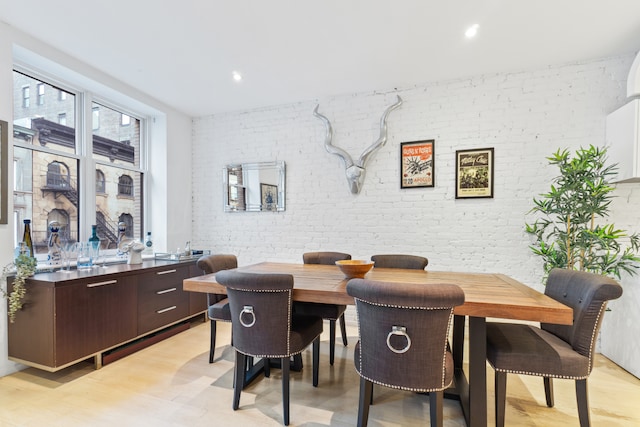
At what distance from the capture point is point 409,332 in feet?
4.66

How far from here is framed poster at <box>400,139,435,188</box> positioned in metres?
3.47

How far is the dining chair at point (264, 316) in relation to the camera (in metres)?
1.76

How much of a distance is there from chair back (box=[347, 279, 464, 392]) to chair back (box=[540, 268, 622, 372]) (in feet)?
2.40

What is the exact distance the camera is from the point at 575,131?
304 cm

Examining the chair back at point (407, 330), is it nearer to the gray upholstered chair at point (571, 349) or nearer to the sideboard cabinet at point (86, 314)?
the gray upholstered chair at point (571, 349)

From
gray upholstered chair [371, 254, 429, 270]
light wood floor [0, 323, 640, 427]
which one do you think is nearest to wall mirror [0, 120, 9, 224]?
light wood floor [0, 323, 640, 427]

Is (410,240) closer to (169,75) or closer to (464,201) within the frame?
(464,201)

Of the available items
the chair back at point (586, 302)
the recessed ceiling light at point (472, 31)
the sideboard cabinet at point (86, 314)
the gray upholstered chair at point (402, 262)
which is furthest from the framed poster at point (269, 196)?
the chair back at point (586, 302)

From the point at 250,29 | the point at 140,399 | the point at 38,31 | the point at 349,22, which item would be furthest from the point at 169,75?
the point at 140,399

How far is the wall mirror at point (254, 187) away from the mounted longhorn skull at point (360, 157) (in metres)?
0.75

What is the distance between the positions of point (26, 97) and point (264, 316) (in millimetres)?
3129

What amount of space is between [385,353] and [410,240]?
221 cm

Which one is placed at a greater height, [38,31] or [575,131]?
[38,31]

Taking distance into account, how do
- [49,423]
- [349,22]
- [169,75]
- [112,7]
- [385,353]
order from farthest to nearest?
[169,75] < [349,22] < [112,7] < [49,423] < [385,353]
